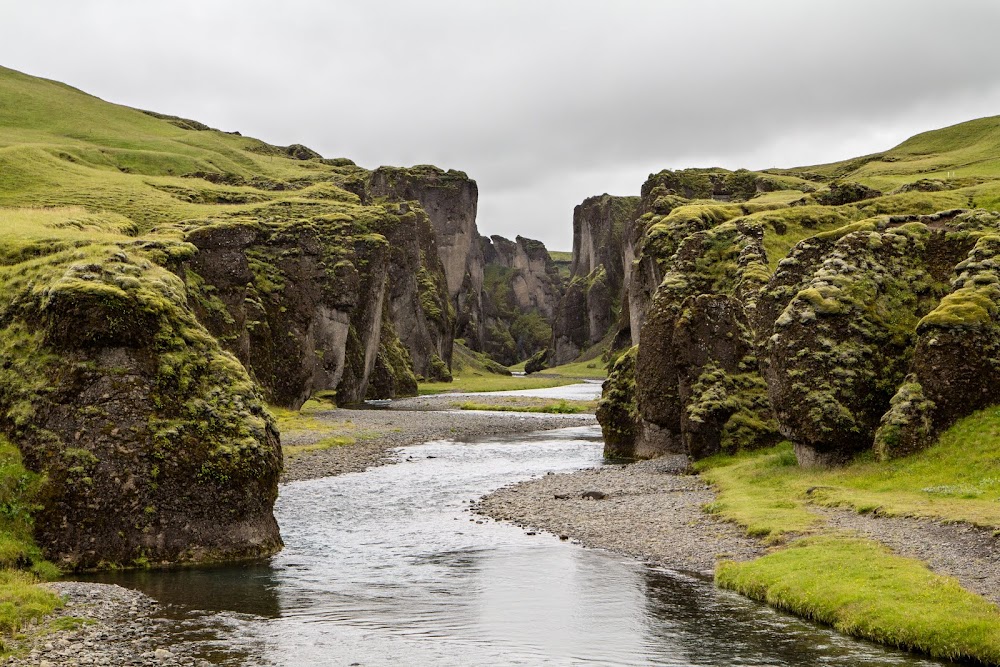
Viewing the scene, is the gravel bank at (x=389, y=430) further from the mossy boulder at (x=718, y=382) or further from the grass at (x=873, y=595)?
the grass at (x=873, y=595)

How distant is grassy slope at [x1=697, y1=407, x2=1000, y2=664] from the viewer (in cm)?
2042

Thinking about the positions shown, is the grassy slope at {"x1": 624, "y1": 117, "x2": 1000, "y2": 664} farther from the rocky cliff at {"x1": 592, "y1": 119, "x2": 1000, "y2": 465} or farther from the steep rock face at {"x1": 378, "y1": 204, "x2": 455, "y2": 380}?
the steep rock face at {"x1": 378, "y1": 204, "x2": 455, "y2": 380}

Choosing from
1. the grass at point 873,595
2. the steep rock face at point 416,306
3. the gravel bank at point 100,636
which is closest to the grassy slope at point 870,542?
the grass at point 873,595

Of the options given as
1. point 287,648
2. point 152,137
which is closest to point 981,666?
point 287,648

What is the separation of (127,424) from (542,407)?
7729cm

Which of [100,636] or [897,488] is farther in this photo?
[897,488]

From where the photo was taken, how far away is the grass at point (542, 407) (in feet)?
337

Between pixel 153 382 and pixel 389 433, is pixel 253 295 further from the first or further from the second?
pixel 153 382

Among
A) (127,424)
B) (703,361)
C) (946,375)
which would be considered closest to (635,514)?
(946,375)

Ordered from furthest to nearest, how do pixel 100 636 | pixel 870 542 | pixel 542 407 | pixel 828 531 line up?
pixel 542 407, pixel 828 531, pixel 870 542, pixel 100 636

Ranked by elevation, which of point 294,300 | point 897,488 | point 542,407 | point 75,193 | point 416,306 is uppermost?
point 75,193

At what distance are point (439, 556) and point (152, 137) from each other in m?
176

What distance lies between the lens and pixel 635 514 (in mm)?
37188

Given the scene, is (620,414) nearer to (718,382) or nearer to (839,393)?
(718,382)
